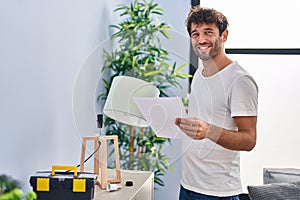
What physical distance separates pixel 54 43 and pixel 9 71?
0.45 m

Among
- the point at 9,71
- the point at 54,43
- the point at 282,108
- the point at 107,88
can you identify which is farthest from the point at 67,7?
the point at 282,108

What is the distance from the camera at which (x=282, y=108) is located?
3355 millimetres

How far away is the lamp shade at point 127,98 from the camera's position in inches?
72.4

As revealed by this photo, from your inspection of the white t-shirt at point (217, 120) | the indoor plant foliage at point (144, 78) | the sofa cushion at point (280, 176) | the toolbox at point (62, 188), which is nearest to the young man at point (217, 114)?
the white t-shirt at point (217, 120)

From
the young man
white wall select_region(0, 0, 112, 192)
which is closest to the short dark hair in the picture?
the young man

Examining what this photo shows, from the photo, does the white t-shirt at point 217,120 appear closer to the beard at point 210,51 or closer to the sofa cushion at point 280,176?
the beard at point 210,51

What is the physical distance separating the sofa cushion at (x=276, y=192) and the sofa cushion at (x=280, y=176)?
0.69ft

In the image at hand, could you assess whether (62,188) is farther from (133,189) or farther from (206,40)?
(206,40)

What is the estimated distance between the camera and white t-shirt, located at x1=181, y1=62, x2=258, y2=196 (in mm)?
1859

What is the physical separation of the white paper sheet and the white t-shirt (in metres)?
0.13

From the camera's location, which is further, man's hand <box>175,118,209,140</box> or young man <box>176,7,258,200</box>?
young man <box>176,7,258,200</box>

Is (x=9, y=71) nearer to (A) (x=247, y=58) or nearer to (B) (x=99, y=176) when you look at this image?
(B) (x=99, y=176)

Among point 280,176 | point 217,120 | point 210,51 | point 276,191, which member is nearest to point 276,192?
point 276,191

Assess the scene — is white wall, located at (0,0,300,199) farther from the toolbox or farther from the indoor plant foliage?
the toolbox
